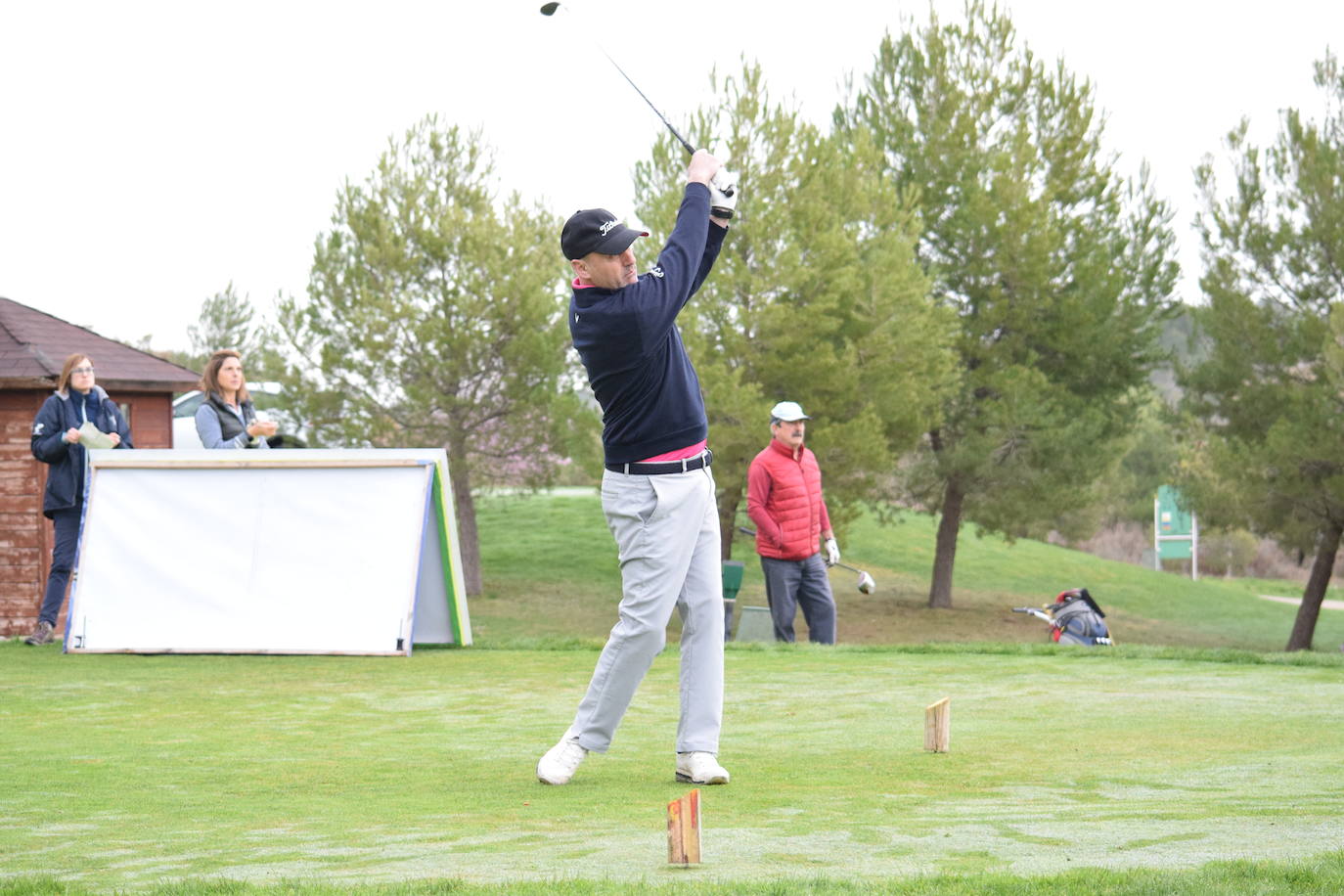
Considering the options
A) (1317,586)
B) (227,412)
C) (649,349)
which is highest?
(227,412)

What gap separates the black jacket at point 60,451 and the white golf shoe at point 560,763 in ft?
22.9

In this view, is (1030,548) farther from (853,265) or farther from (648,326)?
(648,326)

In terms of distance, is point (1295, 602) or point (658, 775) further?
point (1295, 602)

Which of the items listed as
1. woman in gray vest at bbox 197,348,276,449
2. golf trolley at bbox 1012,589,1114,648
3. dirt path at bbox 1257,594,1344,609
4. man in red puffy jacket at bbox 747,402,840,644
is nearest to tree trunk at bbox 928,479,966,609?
dirt path at bbox 1257,594,1344,609

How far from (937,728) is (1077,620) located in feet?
34.1

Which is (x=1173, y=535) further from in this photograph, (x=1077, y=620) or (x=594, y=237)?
(x=594, y=237)

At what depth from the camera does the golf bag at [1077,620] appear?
1535 centimetres

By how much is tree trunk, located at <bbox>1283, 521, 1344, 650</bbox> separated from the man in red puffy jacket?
14657 mm

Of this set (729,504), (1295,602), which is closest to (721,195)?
(729,504)

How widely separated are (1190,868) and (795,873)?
868 millimetres

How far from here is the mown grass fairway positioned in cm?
382

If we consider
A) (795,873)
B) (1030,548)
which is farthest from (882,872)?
(1030,548)

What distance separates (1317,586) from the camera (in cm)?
2505

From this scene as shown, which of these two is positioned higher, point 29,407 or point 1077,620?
point 29,407
